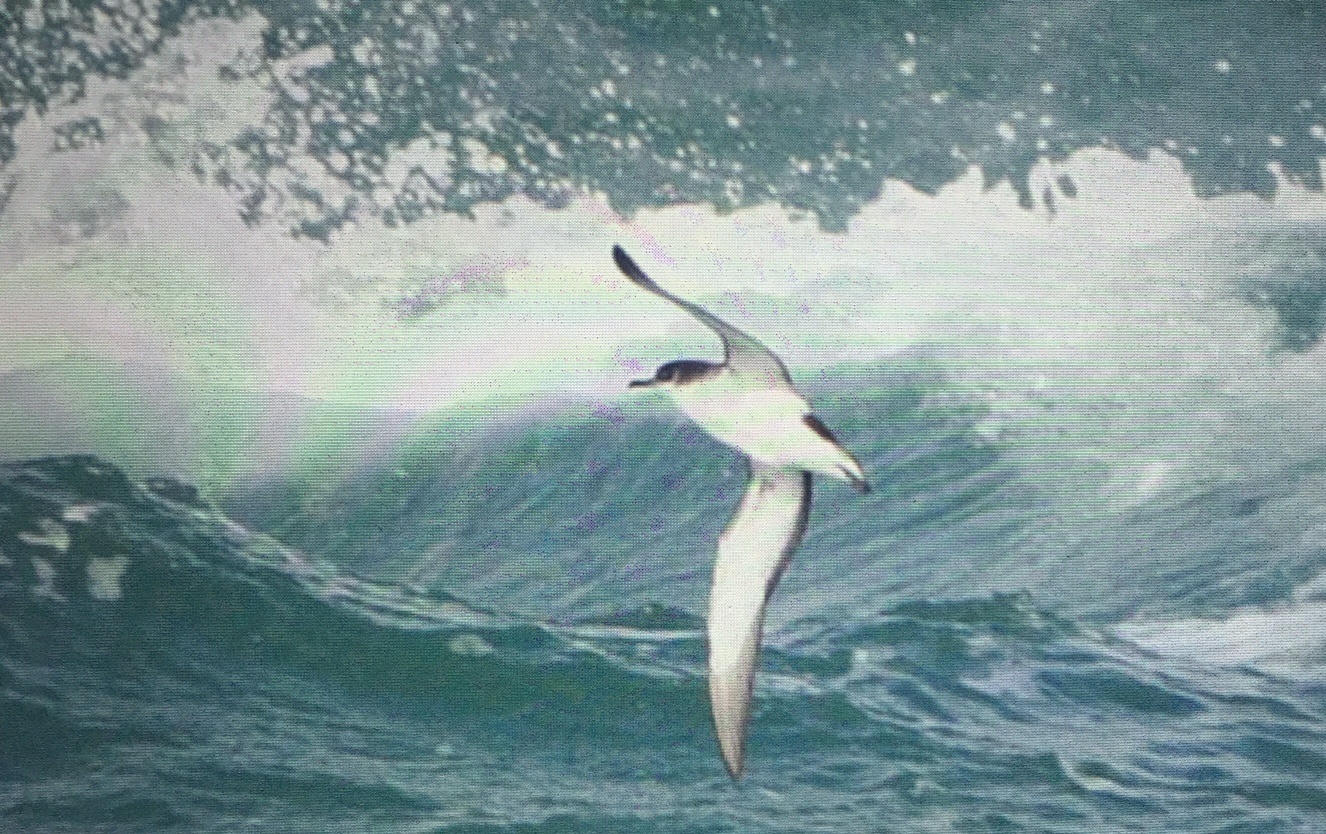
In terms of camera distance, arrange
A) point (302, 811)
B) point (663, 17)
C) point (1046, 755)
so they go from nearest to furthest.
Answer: point (302, 811)
point (1046, 755)
point (663, 17)

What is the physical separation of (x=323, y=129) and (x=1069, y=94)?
258 centimetres

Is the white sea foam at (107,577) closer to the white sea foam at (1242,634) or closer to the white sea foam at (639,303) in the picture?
the white sea foam at (639,303)

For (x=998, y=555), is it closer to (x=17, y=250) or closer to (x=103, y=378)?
(x=103, y=378)

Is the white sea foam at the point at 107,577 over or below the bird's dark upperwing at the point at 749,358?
below

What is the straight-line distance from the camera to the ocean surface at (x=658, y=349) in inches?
192

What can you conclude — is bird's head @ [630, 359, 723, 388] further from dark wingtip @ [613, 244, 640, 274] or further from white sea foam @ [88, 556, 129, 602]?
white sea foam @ [88, 556, 129, 602]

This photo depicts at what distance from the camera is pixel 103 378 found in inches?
192

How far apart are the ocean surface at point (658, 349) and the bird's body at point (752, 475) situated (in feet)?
4.25

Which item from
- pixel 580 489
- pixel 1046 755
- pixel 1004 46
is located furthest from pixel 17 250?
pixel 1046 755

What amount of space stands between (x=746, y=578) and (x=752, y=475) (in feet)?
0.86

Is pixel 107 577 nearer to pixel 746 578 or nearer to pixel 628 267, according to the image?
pixel 746 578

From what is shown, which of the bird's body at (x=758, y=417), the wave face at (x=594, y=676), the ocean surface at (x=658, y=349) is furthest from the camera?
the ocean surface at (x=658, y=349)

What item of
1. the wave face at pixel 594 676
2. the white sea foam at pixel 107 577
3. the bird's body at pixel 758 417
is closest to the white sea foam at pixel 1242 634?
the wave face at pixel 594 676

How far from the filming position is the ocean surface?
4875 millimetres
